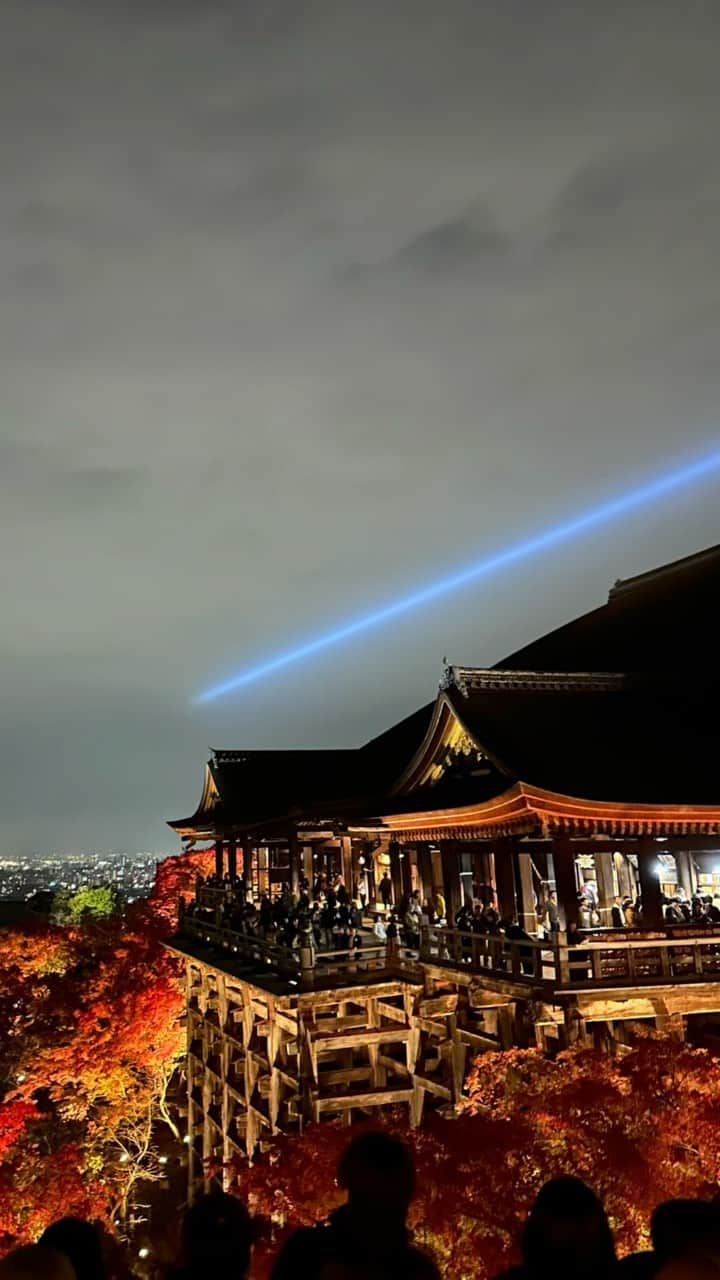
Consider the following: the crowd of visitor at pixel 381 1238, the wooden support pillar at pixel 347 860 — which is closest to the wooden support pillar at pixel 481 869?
the wooden support pillar at pixel 347 860

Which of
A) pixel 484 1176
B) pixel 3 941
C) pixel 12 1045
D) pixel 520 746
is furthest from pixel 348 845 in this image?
pixel 3 941

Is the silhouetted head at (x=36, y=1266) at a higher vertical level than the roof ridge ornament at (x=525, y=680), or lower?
lower

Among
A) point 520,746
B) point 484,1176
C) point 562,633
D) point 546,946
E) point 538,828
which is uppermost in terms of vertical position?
point 562,633

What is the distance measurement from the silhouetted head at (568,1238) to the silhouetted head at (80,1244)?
6.52 ft

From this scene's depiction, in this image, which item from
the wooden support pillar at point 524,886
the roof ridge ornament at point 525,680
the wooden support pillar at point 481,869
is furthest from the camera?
the wooden support pillar at point 481,869

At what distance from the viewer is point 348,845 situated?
27984 millimetres

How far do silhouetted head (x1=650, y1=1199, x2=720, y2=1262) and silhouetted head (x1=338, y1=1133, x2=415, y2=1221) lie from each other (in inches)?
44.1

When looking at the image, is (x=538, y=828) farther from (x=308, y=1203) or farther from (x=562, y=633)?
(x=562, y=633)

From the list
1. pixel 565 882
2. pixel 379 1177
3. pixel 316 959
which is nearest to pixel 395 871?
pixel 316 959

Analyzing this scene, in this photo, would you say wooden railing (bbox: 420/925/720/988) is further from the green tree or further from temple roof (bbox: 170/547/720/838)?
the green tree

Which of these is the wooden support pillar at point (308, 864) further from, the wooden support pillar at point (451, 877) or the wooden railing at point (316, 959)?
the wooden support pillar at point (451, 877)

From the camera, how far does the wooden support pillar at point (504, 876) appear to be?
16719 mm

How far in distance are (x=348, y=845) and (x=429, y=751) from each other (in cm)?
1041

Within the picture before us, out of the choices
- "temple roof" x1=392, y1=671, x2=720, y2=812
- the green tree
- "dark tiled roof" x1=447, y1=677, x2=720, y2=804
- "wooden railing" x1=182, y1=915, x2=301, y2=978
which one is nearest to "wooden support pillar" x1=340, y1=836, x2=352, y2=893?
"wooden railing" x1=182, y1=915, x2=301, y2=978
